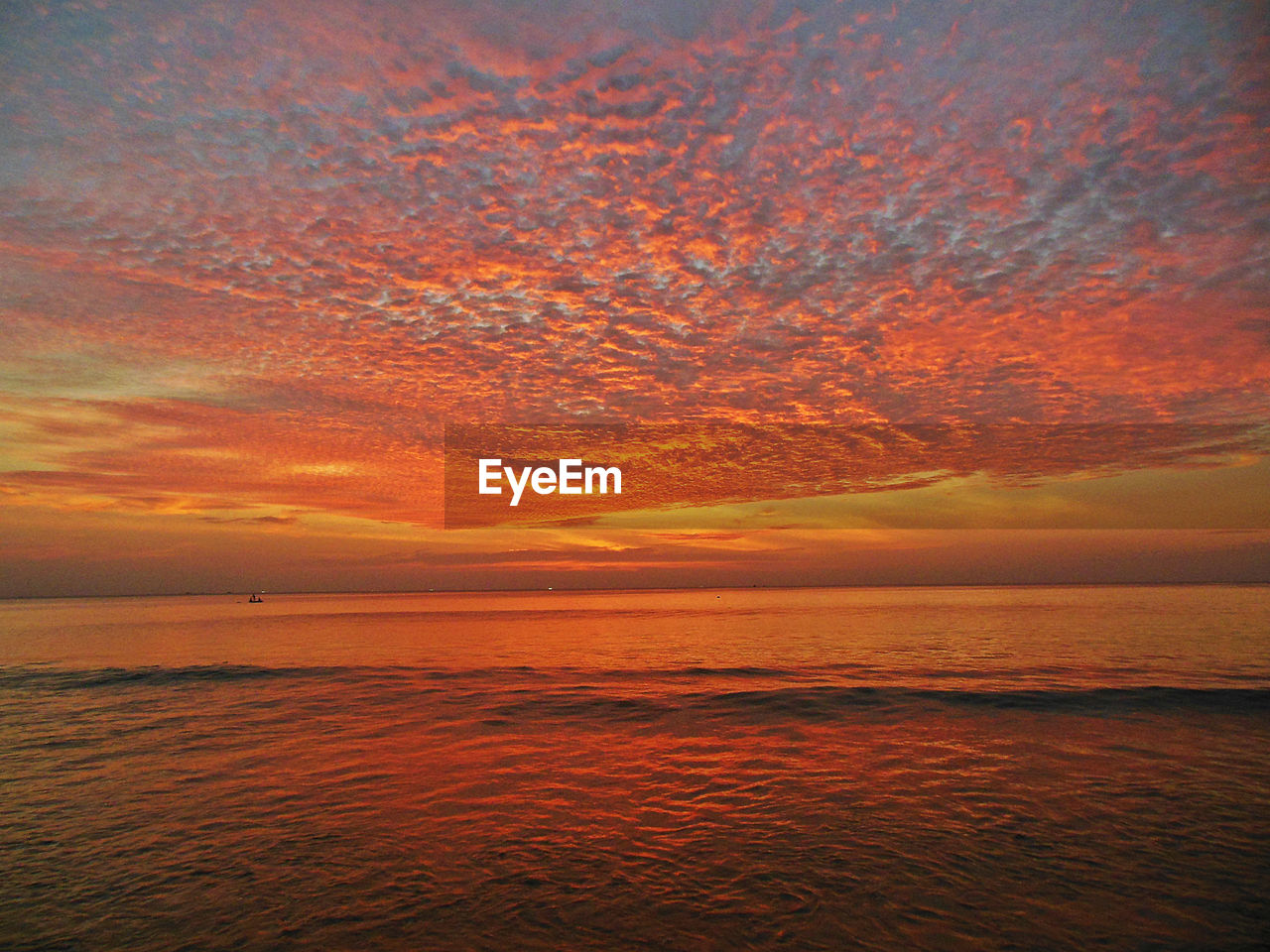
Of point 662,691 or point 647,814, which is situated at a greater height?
point 647,814

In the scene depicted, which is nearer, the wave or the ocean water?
the ocean water

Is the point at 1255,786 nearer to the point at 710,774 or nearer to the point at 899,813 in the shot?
the point at 899,813

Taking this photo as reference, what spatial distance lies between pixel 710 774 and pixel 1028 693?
1560 cm

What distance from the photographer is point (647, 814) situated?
39.4ft

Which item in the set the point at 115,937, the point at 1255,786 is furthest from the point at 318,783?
the point at 1255,786

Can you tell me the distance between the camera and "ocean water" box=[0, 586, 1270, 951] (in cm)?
819

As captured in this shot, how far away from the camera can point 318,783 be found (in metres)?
14.0

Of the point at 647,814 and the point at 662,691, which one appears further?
the point at 662,691

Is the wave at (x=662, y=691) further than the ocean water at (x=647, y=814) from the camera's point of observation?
Yes

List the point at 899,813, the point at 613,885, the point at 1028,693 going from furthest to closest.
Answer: the point at 1028,693 < the point at 899,813 < the point at 613,885

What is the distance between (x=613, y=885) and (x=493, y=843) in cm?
247

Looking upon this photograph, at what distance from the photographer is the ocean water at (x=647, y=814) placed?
26.9ft

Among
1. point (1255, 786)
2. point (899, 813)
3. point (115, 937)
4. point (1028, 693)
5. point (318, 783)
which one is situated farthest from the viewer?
point (1028, 693)

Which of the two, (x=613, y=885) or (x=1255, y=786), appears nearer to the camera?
(x=613, y=885)
